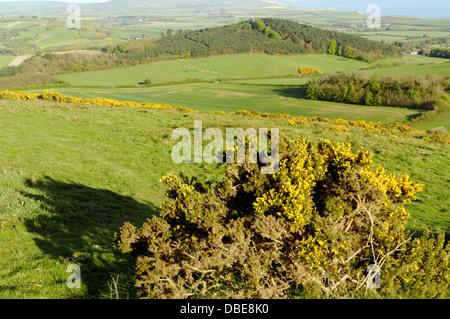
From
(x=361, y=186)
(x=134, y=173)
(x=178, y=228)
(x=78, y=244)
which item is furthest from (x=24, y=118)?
(x=361, y=186)

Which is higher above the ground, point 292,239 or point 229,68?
point 229,68

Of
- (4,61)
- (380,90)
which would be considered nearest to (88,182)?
(380,90)

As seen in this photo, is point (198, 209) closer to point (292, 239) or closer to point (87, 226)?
point (292, 239)

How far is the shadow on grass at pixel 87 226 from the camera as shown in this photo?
825 cm

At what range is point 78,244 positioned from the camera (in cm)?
986

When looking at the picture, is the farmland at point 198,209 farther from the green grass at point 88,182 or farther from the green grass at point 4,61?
the green grass at point 4,61

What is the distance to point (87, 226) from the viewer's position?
11711mm

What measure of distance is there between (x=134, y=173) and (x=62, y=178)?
4.76m

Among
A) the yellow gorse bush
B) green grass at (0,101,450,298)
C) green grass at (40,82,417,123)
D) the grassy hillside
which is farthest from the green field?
green grass at (0,101,450,298)

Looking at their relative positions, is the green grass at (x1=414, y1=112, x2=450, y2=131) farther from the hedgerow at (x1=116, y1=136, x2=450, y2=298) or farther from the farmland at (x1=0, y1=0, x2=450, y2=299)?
the hedgerow at (x1=116, y1=136, x2=450, y2=298)

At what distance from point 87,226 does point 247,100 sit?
80932mm

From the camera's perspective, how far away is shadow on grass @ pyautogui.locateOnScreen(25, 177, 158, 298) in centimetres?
825
